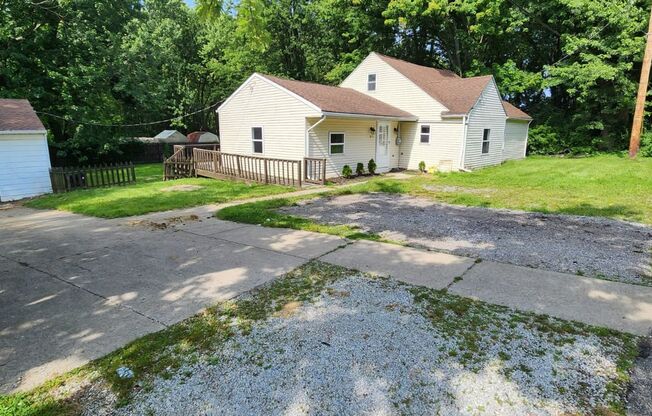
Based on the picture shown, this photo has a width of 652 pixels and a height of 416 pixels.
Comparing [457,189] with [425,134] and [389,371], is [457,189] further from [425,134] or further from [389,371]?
[389,371]

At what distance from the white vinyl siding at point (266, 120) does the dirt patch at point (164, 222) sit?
671cm

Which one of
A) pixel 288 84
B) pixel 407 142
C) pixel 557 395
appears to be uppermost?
pixel 288 84

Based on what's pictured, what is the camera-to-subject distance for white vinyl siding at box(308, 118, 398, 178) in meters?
14.5

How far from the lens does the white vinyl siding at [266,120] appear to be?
14.5 m

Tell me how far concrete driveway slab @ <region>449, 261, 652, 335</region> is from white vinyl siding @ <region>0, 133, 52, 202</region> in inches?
607

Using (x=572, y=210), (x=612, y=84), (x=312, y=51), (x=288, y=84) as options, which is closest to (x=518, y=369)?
(x=572, y=210)

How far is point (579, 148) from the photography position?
23500mm

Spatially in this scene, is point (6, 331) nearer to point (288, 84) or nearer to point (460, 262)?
point (460, 262)

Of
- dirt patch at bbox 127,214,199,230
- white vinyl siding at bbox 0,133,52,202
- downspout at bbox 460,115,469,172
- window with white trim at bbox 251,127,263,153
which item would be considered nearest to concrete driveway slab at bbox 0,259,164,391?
dirt patch at bbox 127,214,199,230

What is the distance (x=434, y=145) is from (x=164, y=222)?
13.2 metres

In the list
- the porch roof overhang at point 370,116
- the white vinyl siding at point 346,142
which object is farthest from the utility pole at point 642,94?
the white vinyl siding at point 346,142

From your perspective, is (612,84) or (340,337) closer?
(340,337)

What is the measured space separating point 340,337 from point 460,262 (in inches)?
108

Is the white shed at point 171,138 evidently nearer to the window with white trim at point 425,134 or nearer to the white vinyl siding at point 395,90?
the white vinyl siding at point 395,90
